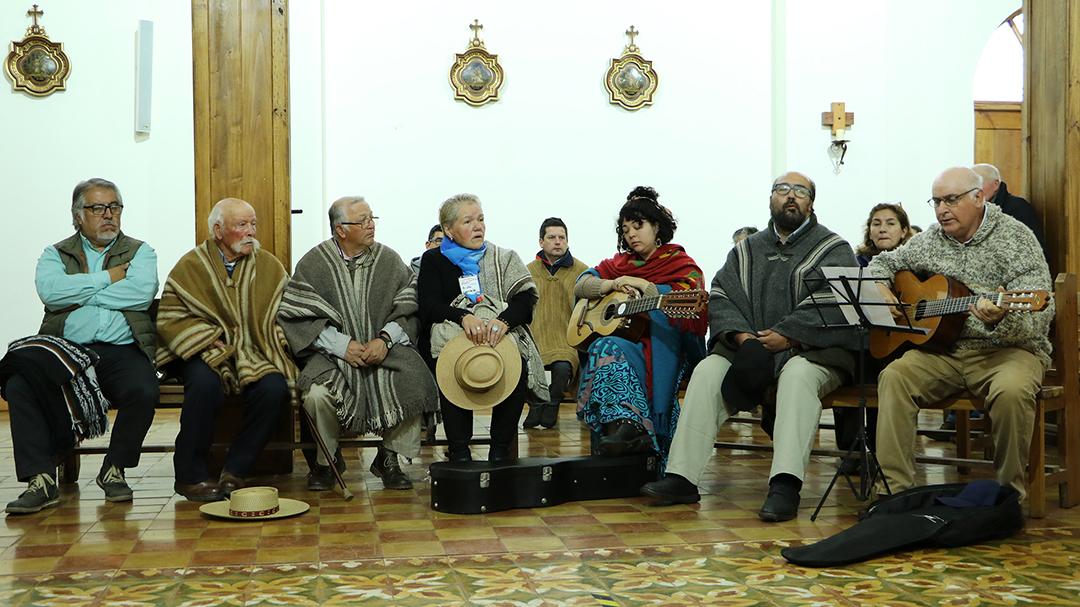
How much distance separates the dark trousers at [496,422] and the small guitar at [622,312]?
33cm

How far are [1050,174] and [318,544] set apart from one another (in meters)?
3.41

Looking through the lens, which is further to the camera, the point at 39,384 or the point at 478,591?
the point at 39,384

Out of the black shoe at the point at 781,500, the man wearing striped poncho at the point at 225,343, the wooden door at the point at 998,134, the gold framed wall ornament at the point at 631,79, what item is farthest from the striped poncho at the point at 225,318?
the wooden door at the point at 998,134

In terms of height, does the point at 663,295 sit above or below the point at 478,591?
above

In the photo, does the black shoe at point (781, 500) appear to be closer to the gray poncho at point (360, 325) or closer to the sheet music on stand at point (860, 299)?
the sheet music on stand at point (860, 299)

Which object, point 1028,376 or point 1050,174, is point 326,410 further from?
point 1050,174

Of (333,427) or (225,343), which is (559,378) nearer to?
(333,427)

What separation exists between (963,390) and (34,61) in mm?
7151

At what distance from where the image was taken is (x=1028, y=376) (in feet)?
12.7

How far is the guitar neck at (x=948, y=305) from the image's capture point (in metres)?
3.87

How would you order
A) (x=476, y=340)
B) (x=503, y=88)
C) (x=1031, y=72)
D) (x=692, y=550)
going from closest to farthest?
1. (x=692, y=550)
2. (x=476, y=340)
3. (x=1031, y=72)
4. (x=503, y=88)

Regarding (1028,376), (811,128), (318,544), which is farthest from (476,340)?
(811,128)

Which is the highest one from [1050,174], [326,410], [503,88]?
[503,88]

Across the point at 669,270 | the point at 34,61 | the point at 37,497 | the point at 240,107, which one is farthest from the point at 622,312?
the point at 34,61
